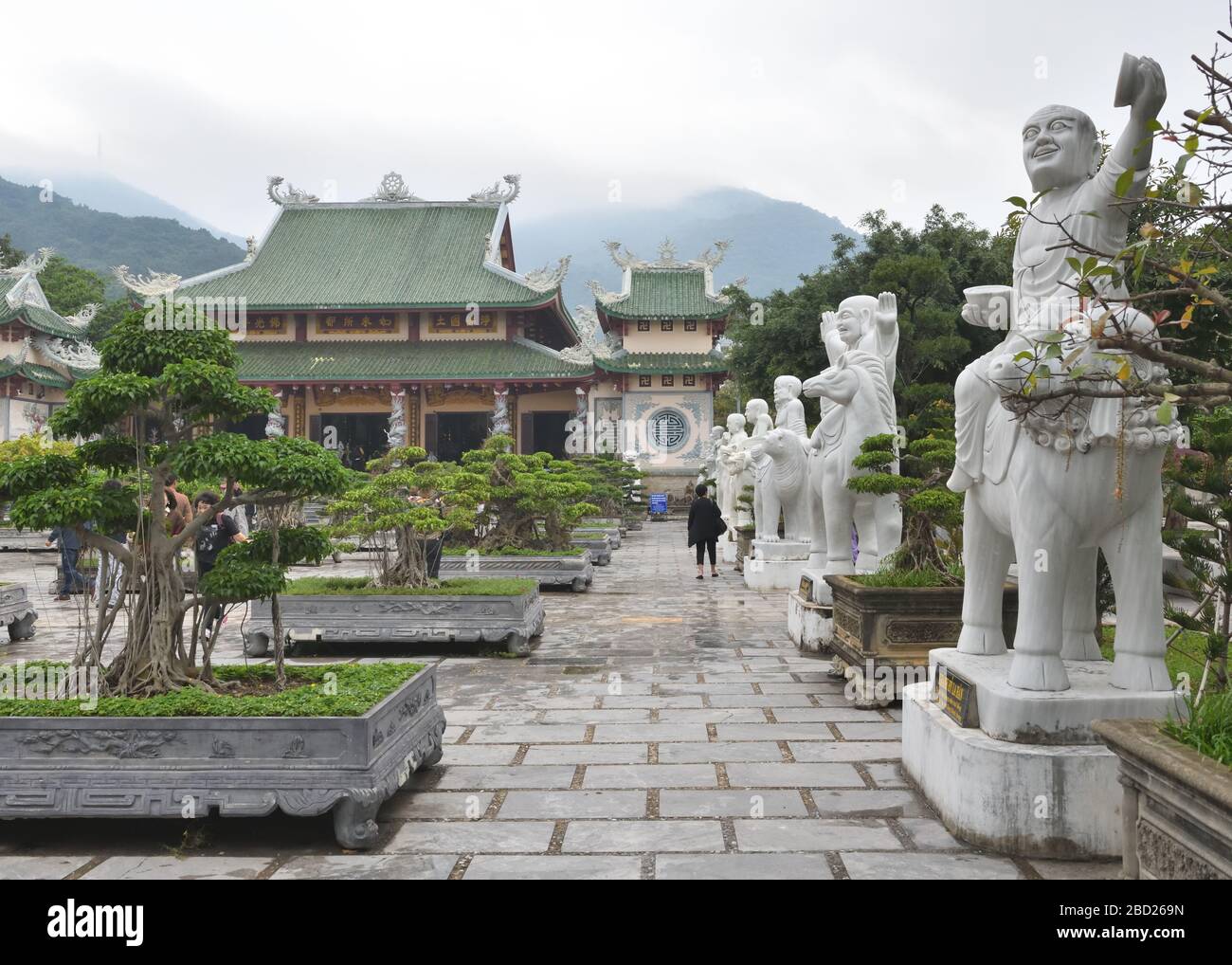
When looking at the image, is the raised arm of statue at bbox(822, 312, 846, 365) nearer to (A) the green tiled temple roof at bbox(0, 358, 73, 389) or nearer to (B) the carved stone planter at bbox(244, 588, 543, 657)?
(B) the carved stone planter at bbox(244, 588, 543, 657)

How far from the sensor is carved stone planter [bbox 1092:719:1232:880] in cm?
232

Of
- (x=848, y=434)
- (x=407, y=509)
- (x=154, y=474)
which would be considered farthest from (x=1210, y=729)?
(x=407, y=509)

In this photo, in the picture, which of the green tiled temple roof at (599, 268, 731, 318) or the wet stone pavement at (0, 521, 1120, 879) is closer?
the wet stone pavement at (0, 521, 1120, 879)

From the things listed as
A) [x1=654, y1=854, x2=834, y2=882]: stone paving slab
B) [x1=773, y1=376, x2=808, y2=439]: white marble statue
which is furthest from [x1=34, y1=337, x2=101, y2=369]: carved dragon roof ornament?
[x1=654, y1=854, x2=834, y2=882]: stone paving slab

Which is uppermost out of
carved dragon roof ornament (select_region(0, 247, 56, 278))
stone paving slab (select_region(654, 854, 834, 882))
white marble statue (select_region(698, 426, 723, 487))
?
carved dragon roof ornament (select_region(0, 247, 56, 278))

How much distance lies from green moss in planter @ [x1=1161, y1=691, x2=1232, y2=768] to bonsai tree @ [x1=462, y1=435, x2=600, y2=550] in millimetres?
9047

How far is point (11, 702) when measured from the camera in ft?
13.0

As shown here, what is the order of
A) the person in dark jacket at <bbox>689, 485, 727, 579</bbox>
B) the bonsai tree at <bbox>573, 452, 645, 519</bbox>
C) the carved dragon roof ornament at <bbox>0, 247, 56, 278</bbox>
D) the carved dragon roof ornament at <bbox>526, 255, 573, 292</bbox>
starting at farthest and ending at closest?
the carved dragon roof ornament at <bbox>0, 247, 56, 278</bbox> → the carved dragon roof ornament at <bbox>526, 255, 573, 292</bbox> → the bonsai tree at <bbox>573, 452, 645, 519</bbox> → the person in dark jacket at <bbox>689, 485, 727, 579</bbox>

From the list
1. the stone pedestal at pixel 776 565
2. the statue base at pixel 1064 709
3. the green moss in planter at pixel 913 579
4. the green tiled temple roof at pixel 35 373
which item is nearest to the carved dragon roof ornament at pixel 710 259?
the stone pedestal at pixel 776 565

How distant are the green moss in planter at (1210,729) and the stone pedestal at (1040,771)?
60cm

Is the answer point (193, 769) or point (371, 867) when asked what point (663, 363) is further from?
point (371, 867)

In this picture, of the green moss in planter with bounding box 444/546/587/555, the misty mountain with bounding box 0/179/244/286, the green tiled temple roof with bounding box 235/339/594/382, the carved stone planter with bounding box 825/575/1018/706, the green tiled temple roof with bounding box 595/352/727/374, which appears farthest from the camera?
the misty mountain with bounding box 0/179/244/286

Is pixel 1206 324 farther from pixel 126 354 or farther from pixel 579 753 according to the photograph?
pixel 126 354

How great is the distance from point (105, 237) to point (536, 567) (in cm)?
7086
